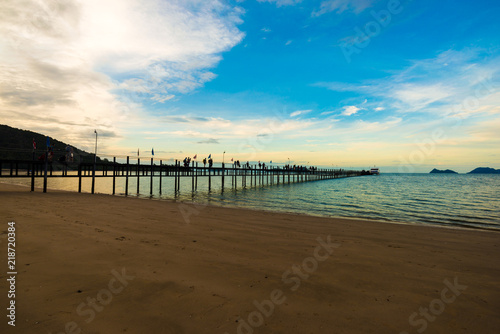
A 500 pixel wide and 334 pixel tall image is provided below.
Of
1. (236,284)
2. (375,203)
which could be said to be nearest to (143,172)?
(375,203)

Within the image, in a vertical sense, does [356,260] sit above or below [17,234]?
below

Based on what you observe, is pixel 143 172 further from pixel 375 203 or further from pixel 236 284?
pixel 236 284

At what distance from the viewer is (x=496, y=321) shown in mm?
3326

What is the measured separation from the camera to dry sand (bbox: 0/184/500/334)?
299 cm

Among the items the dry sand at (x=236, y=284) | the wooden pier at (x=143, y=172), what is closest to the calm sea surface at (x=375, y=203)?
the wooden pier at (x=143, y=172)

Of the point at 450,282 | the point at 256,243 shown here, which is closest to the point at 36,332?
the point at 256,243

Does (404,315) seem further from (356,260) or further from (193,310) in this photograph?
(193,310)

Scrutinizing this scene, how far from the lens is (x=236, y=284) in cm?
402

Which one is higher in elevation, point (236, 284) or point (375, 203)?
point (236, 284)

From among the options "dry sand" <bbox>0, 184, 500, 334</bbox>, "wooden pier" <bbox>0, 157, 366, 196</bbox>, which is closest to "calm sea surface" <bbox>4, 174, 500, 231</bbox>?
"wooden pier" <bbox>0, 157, 366, 196</bbox>

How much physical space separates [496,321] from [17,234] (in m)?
9.13

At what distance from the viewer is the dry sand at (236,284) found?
2.99m

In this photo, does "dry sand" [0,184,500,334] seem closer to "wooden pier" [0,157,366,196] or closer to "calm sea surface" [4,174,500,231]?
"calm sea surface" [4,174,500,231]

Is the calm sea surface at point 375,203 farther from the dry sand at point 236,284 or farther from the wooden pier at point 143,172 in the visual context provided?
the dry sand at point 236,284
